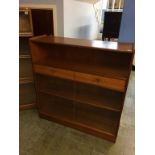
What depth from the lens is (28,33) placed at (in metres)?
2.13

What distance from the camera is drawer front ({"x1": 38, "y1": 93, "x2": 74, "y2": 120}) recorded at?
6.95ft

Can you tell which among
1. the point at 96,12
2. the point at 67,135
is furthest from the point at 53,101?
the point at 96,12

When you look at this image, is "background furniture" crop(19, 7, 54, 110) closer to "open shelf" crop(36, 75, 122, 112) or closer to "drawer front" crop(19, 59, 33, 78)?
"drawer front" crop(19, 59, 33, 78)

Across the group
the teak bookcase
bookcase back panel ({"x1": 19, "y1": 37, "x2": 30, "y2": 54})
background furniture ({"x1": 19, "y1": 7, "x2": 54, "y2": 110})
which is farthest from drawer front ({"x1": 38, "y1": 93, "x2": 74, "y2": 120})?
bookcase back panel ({"x1": 19, "y1": 37, "x2": 30, "y2": 54})

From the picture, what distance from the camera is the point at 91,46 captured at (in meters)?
1.63

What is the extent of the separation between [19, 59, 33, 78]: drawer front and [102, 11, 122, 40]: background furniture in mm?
2510

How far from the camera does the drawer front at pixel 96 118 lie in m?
1.93

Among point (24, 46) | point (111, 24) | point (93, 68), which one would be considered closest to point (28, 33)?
point (24, 46)

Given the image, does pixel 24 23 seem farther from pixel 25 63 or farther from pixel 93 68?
pixel 93 68

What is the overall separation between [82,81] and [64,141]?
2.55 ft

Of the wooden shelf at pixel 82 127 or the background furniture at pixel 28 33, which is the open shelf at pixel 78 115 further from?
the background furniture at pixel 28 33

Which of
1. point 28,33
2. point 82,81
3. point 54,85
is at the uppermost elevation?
point 28,33
